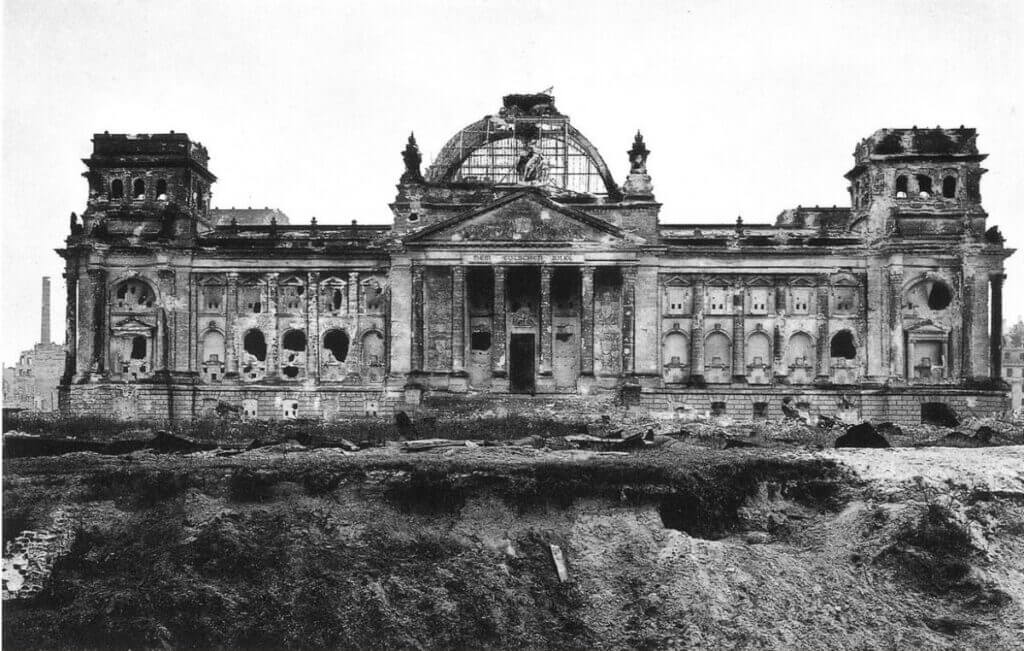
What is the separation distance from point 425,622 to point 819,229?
122 ft

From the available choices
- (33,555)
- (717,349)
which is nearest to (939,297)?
(717,349)

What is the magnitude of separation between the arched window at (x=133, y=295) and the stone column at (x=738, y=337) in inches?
1131

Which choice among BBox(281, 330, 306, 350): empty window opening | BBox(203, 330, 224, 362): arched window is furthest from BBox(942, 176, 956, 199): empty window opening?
BBox(203, 330, 224, 362): arched window

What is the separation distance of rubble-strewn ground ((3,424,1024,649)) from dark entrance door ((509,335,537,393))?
75.5ft

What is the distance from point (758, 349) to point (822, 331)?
314 centimetres

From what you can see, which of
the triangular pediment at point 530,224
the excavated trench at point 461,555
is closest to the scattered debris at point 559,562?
the excavated trench at point 461,555

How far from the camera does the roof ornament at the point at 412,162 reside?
148 feet

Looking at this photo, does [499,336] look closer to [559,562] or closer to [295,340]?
[295,340]

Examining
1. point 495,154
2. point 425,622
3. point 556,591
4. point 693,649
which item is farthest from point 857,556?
point 495,154

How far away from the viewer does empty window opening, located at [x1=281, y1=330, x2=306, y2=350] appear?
4631 cm

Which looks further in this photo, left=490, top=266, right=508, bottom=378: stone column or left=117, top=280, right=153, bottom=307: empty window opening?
left=117, top=280, right=153, bottom=307: empty window opening

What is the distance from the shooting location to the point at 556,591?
17812 mm

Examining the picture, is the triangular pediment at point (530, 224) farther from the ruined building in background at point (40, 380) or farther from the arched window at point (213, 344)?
the ruined building in background at point (40, 380)

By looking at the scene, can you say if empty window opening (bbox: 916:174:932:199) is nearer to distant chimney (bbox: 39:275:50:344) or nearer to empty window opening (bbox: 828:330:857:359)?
empty window opening (bbox: 828:330:857:359)
